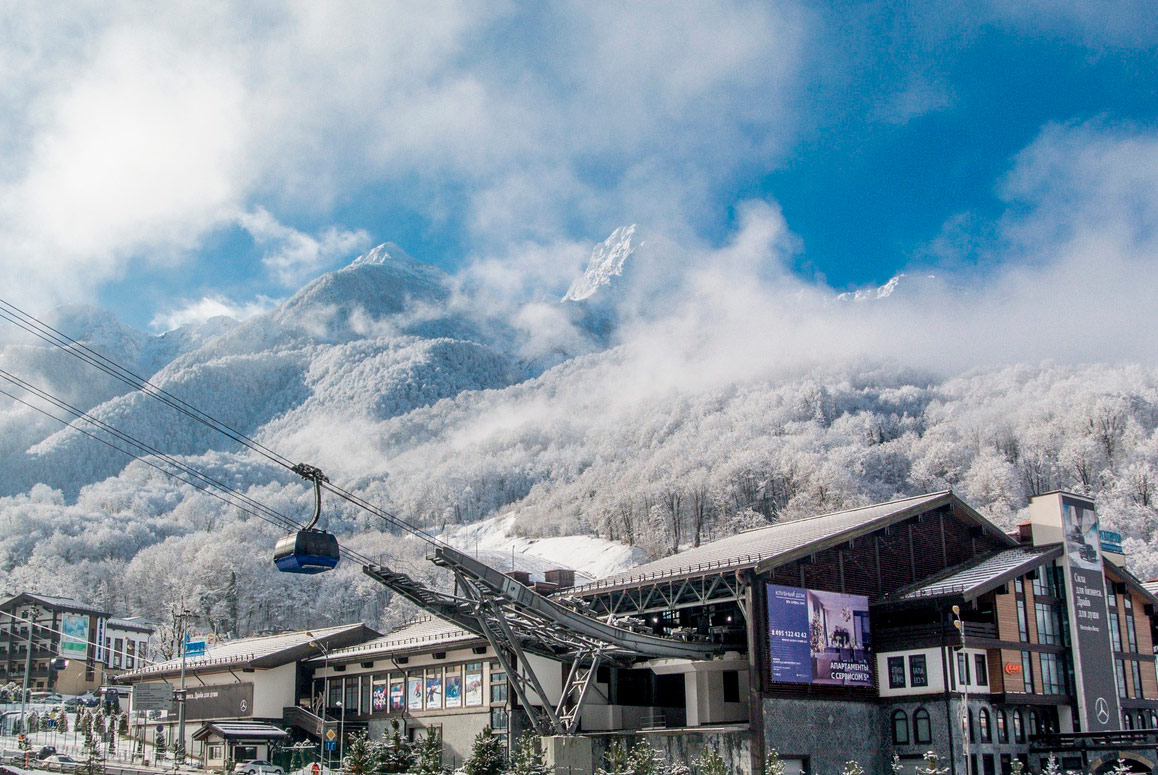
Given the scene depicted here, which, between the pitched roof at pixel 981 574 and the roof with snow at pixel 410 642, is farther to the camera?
the roof with snow at pixel 410 642

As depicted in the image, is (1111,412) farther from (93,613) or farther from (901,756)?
(93,613)

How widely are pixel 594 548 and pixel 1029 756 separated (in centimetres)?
13019

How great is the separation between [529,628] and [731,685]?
11939 mm

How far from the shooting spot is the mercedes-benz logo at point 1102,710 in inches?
1984

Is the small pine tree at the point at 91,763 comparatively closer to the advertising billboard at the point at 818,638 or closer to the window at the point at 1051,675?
the advertising billboard at the point at 818,638

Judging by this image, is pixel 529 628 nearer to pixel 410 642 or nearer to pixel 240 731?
pixel 410 642

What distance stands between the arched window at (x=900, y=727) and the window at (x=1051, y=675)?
7.43 m

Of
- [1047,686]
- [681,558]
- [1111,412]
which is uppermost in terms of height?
[1111,412]

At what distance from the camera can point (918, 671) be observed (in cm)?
4744

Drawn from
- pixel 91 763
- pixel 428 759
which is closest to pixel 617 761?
pixel 428 759

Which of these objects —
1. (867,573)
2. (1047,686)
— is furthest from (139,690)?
Answer: (1047,686)

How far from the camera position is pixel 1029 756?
156 ft

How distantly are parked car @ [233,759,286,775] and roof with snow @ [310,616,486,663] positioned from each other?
8.64 m

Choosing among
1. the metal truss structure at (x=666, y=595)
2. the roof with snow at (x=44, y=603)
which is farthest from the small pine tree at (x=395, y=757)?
the roof with snow at (x=44, y=603)
